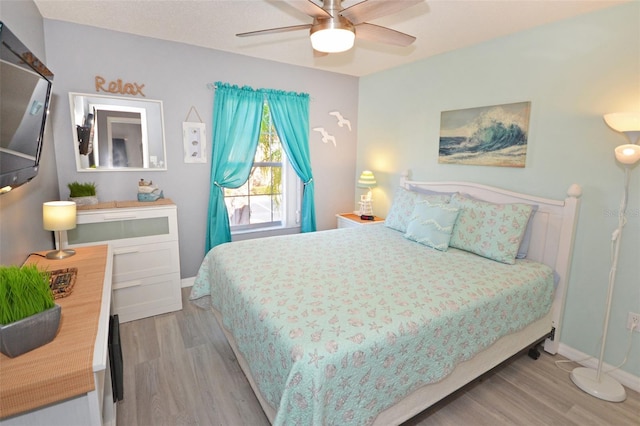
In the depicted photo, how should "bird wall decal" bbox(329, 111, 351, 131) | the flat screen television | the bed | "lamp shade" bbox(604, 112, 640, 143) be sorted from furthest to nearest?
"bird wall decal" bbox(329, 111, 351, 131) < "lamp shade" bbox(604, 112, 640, 143) < the bed < the flat screen television

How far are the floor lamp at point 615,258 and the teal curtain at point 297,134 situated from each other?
108 inches

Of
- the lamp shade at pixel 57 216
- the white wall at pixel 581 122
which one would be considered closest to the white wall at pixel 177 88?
the lamp shade at pixel 57 216

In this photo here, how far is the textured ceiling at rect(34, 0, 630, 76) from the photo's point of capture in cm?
218

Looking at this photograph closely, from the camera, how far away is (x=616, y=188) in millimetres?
2102

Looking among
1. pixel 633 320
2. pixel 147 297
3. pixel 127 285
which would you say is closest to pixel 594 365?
pixel 633 320

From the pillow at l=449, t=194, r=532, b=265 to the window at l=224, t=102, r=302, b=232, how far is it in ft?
6.80

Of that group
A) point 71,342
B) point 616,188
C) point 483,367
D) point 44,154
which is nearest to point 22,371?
point 71,342

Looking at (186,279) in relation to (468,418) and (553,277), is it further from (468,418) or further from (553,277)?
(553,277)

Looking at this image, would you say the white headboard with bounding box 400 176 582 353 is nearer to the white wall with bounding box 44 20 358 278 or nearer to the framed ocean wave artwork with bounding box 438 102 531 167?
the framed ocean wave artwork with bounding box 438 102 531 167

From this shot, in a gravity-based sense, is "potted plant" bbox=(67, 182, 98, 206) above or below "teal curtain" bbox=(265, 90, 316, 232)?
below

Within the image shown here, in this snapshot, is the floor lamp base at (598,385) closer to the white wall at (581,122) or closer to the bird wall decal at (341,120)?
the white wall at (581,122)

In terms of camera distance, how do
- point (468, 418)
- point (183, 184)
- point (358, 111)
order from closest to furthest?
point (468, 418) → point (183, 184) → point (358, 111)

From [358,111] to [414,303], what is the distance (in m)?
3.21

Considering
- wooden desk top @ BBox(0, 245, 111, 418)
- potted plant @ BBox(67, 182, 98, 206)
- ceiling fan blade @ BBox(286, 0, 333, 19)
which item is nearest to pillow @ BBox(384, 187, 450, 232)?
ceiling fan blade @ BBox(286, 0, 333, 19)
